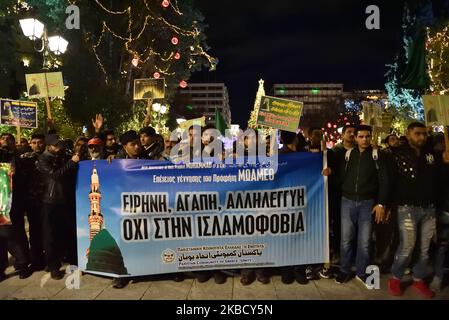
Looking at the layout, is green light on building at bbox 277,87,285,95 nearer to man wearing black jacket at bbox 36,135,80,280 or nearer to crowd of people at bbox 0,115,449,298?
crowd of people at bbox 0,115,449,298

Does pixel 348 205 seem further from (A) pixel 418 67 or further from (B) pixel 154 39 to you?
(B) pixel 154 39

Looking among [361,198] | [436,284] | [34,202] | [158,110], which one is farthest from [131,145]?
[158,110]

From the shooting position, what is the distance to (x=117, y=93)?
24656 mm

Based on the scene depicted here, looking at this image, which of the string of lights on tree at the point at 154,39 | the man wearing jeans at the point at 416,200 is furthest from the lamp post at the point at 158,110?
the man wearing jeans at the point at 416,200

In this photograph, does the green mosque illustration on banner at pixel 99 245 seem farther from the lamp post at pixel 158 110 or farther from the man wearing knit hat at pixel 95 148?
the lamp post at pixel 158 110

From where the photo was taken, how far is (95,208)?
5844 mm

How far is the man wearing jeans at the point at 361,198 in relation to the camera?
5602 millimetres

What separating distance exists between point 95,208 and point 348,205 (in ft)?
10.9

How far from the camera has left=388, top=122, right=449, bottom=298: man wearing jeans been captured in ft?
17.7

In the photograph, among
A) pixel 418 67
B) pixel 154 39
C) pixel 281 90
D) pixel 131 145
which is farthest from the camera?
pixel 281 90

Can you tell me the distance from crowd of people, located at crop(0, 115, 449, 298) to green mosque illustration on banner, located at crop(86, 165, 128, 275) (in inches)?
8.9

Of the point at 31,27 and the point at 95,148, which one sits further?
the point at 31,27

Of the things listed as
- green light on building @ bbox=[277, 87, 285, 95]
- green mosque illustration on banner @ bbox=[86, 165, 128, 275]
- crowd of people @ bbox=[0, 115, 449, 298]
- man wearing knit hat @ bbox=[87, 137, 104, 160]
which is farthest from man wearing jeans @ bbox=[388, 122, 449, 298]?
green light on building @ bbox=[277, 87, 285, 95]
